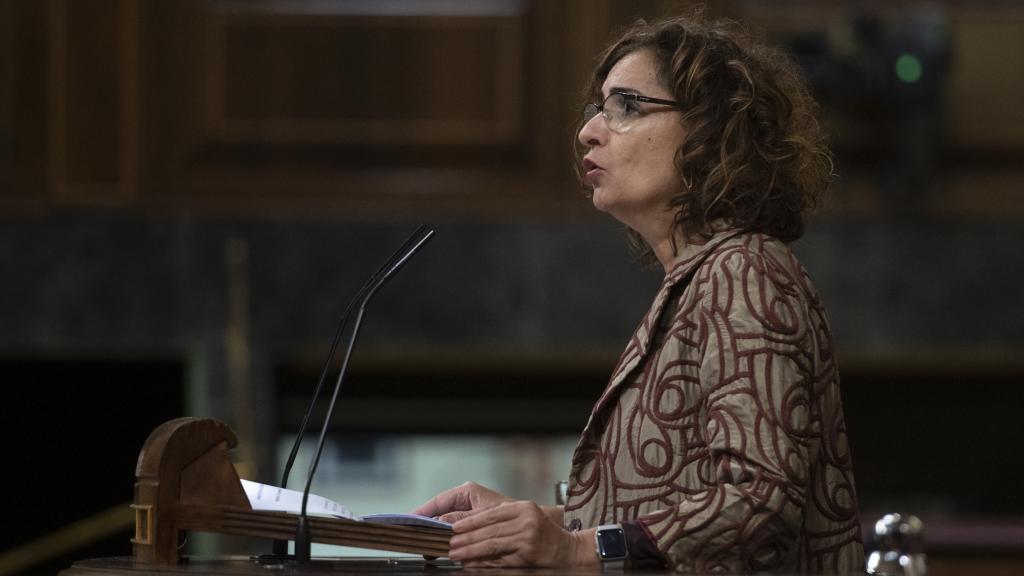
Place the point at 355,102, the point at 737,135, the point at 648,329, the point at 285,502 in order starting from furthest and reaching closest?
the point at 355,102, the point at 737,135, the point at 648,329, the point at 285,502

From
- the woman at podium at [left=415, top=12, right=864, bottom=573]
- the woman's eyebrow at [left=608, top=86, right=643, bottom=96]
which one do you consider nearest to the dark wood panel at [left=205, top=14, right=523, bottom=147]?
the woman at podium at [left=415, top=12, right=864, bottom=573]

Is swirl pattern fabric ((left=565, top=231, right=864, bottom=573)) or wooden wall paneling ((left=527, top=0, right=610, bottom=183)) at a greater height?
wooden wall paneling ((left=527, top=0, right=610, bottom=183))

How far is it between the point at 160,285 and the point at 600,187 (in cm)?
269

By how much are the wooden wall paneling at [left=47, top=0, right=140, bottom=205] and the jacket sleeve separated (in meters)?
3.17

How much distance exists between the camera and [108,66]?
4.61 metres

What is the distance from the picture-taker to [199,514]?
1.67 meters

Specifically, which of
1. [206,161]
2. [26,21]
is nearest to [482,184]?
[206,161]

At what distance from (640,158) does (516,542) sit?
0.61 m

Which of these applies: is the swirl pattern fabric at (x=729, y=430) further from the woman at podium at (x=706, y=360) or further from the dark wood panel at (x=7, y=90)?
the dark wood panel at (x=7, y=90)

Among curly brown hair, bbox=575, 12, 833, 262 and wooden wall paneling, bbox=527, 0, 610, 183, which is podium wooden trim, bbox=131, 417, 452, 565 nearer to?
curly brown hair, bbox=575, 12, 833, 262

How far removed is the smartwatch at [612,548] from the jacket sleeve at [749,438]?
0.03 metres

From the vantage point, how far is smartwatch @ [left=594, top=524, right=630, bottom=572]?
1.66 m

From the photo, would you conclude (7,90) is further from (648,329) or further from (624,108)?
(648,329)

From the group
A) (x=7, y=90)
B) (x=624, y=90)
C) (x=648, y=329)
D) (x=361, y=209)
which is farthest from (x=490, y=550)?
(x=7, y=90)
